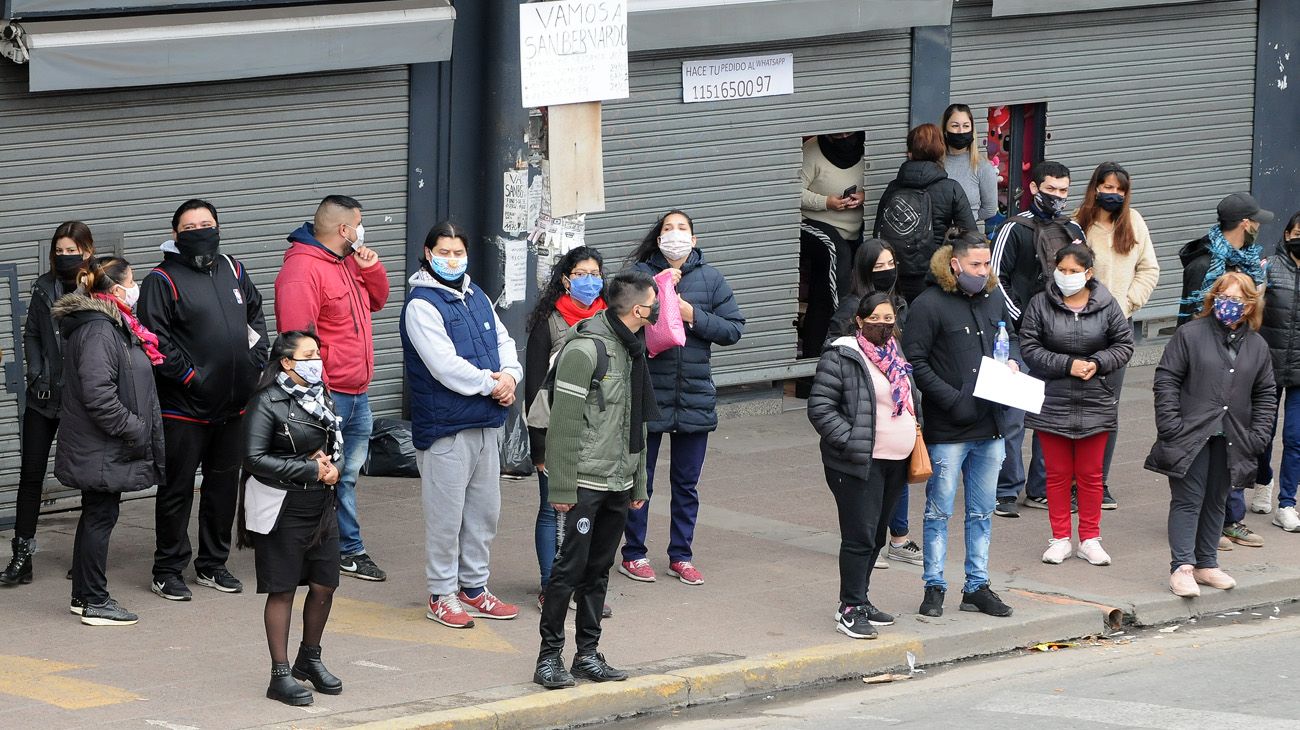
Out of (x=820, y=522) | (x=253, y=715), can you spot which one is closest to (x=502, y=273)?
(x=820, y=522)

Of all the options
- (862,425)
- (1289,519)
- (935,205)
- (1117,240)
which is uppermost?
(935,205)

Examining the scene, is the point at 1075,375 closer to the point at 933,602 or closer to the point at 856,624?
the point at 933,602

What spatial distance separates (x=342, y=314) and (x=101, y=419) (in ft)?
4.69

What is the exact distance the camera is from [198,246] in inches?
371

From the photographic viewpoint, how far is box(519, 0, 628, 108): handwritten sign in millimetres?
11250

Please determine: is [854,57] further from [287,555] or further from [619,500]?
[287,555]

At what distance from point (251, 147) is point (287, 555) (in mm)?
4602

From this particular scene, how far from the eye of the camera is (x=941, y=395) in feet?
30.8

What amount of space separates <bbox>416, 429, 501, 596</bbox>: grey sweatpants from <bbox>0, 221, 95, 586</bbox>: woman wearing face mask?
1.94 m

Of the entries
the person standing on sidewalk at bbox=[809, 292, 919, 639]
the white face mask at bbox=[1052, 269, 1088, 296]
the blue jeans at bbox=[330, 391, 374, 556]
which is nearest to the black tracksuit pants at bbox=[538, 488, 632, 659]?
the person standing on sidewalk at bbox=[809, 292, 919, 639]

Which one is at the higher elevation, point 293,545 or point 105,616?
point 293,545

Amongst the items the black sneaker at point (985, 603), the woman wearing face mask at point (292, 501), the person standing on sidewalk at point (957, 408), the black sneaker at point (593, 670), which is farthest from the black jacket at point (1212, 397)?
the woman wearing face mask at point (292, 501)

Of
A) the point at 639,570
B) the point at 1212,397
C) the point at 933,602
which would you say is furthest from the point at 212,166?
the point at 1212,397

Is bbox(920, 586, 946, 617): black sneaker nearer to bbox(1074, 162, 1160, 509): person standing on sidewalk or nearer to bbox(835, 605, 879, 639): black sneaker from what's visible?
bbox(835, 605, 879, 639): black sneaker
